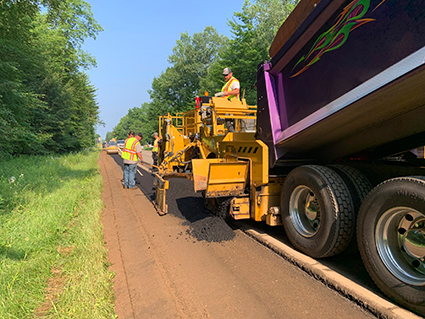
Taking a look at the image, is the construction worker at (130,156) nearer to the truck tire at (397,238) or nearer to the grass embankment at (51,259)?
the grass embankment at (51,259)

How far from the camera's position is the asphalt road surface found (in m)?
2.42

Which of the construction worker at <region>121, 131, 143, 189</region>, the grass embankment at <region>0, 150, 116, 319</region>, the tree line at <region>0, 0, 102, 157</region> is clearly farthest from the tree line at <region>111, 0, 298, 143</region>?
the grass embankment at <region>0, 150, 116, 319</region>

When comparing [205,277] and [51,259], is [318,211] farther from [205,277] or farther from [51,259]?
[51,259]

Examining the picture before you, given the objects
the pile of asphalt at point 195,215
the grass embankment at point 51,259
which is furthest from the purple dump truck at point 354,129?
the grass embankment at point 51,259

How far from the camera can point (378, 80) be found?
88.7 inches

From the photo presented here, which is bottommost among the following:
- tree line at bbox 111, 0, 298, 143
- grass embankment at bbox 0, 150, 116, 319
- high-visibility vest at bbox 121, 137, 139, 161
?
grass embankment at bbox 0, 150, 116, 319

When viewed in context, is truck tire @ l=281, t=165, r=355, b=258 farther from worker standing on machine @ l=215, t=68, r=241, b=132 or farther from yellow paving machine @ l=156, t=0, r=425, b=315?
worker standing on machine @ l=215, t=68, r=241, b=132

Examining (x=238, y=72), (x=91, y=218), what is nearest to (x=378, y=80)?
(x=91, y=218)

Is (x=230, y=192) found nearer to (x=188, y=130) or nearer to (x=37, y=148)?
(x=188, y=130)

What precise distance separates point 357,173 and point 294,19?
195 centimetres

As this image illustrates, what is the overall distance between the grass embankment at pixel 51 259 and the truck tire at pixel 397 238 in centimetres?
243

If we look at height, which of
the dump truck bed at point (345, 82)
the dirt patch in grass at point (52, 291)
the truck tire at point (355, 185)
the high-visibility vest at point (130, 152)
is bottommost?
the dirt patch in grass at point (52, 291)

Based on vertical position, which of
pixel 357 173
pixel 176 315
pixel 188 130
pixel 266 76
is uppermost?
pixel 266 76

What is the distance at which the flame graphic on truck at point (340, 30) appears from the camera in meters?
2.37
